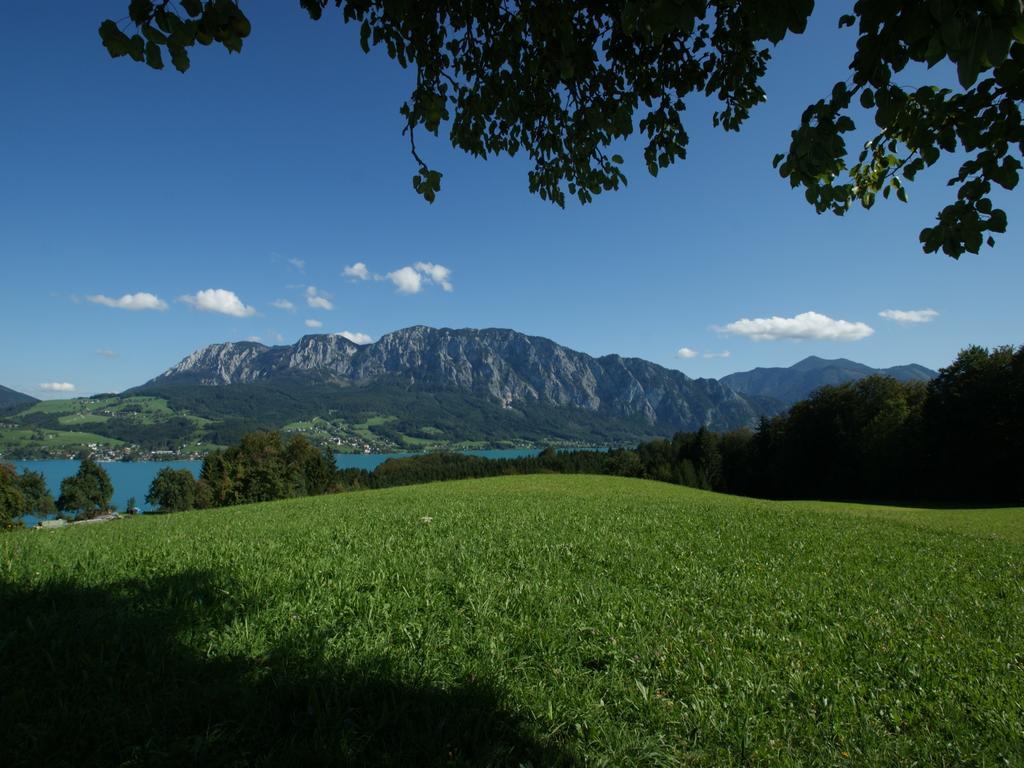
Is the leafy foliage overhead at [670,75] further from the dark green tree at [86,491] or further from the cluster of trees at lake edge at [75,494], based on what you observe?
the dark green tree at [86,491]

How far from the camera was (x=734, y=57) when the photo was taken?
479 cm

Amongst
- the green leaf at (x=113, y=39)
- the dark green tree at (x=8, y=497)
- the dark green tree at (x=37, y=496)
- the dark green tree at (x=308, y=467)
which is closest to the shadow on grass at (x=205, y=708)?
the green leaf at (x=113, y=39)

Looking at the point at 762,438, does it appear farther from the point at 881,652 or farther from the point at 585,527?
the point at 881,652

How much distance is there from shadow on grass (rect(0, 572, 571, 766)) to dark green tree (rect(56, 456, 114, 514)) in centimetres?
11187

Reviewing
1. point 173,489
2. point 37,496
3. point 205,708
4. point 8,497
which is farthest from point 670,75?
point 173,489

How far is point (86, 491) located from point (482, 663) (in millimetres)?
115622

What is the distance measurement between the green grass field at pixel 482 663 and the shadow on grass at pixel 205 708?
0.02 metres

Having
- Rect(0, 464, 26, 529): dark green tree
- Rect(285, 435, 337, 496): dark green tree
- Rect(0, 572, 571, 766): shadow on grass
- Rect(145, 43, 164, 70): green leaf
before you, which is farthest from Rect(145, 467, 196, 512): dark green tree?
Rect(145, 43, 164, 70): green leaf

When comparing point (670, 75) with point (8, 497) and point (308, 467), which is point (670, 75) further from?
point (308, 467)

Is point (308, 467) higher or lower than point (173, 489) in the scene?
higher

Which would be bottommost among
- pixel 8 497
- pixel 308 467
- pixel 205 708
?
pixel 8 497

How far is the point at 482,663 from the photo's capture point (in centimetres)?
379

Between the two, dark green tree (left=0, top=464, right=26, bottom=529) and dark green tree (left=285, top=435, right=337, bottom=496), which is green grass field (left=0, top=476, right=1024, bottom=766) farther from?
dark green tree (left=285, top=435, right=337, bottom=496)

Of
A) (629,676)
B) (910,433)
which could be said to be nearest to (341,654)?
(629,676)
